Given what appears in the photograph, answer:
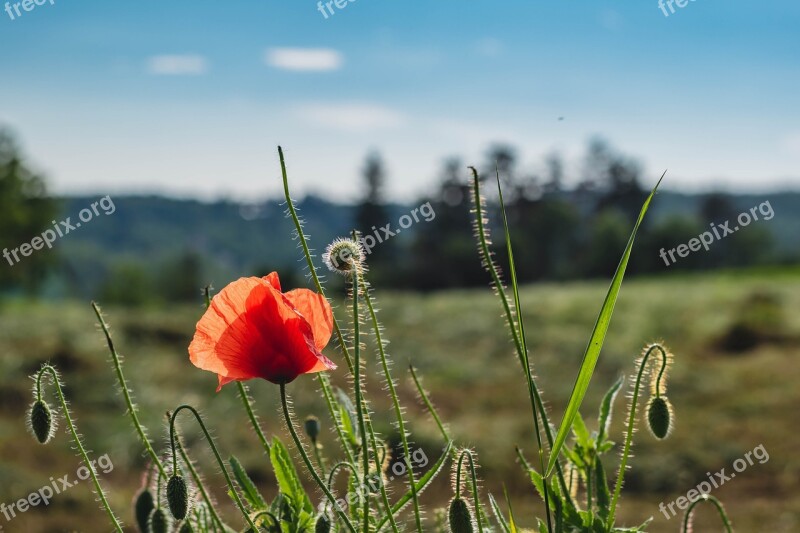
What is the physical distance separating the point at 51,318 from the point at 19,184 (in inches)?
984

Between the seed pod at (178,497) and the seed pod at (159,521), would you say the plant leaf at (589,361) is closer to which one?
the seed pod at (178,497)

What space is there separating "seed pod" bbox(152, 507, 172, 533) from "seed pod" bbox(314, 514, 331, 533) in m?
0.33

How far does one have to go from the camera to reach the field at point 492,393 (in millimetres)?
7941

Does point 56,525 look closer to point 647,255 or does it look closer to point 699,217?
point 647,255

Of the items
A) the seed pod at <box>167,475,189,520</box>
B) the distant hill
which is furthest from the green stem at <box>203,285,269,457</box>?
the distant hill

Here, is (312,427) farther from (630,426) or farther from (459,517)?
(630,426)

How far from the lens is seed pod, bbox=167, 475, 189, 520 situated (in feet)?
3.53

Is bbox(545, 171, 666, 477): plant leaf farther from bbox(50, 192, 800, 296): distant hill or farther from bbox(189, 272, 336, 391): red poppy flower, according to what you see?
bbox(50, 192, 800, 296): distant hill

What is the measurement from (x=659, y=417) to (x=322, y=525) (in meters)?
0.59

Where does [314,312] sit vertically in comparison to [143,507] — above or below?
→ above

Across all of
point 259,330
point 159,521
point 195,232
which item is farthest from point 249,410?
point 195,232

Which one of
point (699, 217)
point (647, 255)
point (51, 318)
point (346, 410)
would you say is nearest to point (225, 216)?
point (699, 217)

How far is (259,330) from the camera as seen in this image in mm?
1117

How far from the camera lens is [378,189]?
58.0m
